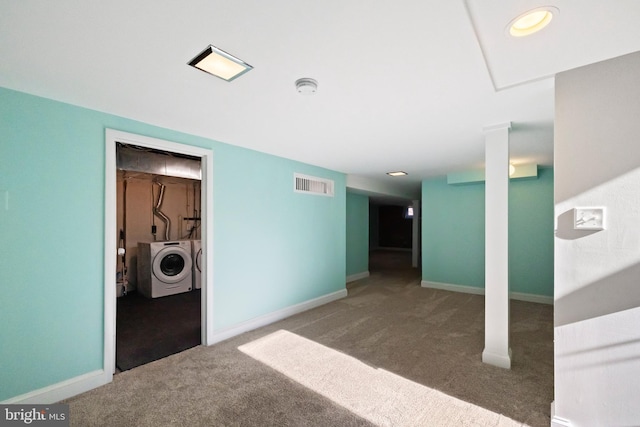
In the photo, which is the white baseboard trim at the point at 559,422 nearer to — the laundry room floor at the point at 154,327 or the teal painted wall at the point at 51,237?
the laundry room floor at the point at 154,327

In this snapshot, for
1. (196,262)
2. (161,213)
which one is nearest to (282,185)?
(196,262)

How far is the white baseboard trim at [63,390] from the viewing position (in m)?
1.81

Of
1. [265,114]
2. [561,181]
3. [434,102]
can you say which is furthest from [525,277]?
[265,114]

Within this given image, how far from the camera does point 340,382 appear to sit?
215 cm

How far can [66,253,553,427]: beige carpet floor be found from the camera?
177 cm

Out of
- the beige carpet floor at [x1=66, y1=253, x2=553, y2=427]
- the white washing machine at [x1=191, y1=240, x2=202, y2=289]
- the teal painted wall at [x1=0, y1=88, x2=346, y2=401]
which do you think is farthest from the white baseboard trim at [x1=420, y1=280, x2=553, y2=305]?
the teal painted wall at [x1=0, y1=88, x2=346, y2=401]

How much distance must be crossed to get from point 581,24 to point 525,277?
443 cm

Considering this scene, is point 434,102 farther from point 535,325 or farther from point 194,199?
point 194,199

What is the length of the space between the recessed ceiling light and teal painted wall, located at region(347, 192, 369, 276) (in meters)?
5.11

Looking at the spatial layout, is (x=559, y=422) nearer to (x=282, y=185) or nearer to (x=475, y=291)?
(x=282, y=185)

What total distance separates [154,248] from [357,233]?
13.9ft

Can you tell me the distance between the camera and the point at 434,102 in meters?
1.97

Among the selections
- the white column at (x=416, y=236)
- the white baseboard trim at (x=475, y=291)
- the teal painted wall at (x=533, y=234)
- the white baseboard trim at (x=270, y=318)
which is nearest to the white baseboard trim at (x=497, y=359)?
the white baseboard trim at (x=270, y=318)

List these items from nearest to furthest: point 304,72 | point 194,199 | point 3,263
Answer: point 304,72 → point 3,263 → point 194,199
